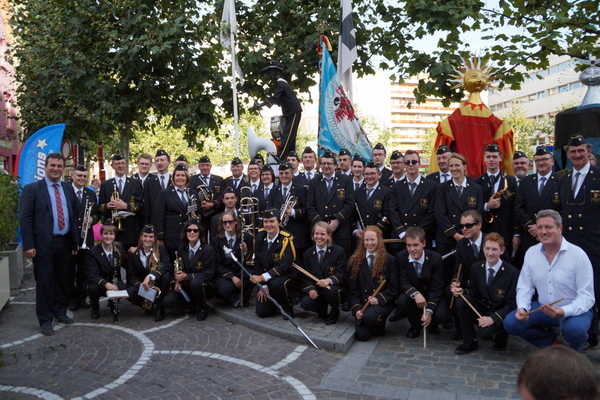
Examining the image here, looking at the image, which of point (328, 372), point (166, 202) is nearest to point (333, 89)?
point (166, 202)

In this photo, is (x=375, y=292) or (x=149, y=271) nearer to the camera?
(x=375, y=292)

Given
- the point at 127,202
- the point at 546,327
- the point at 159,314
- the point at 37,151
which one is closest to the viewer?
the point at 546,327

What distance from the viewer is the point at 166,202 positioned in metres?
7.90

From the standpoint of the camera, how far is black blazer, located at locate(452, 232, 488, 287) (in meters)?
6.04

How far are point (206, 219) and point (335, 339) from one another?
360 cm

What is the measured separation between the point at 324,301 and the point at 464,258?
1.81 m

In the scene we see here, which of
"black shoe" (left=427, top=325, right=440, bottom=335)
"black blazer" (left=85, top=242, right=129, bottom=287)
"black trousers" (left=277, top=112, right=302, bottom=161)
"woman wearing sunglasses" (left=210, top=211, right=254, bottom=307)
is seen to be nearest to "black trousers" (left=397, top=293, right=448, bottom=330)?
"black shoe" (left=427, top=325, right=440, bottom=335)

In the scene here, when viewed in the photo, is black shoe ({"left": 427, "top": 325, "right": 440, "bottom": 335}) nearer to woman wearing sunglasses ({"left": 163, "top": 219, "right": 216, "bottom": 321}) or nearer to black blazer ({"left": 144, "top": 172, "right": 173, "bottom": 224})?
woman wearing sunglasses ({"left": 163, "top": 219, "right": 216, "bottom": 321})

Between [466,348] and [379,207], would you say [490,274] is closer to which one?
[466,348]

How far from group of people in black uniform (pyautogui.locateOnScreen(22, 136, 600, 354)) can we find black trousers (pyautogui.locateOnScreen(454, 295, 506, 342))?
2 centimetres

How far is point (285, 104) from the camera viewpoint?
9.16 m

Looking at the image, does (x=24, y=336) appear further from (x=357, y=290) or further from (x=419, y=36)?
(x=419, y=36)

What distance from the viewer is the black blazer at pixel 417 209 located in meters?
7.01

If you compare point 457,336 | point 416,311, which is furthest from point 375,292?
point 457,336
